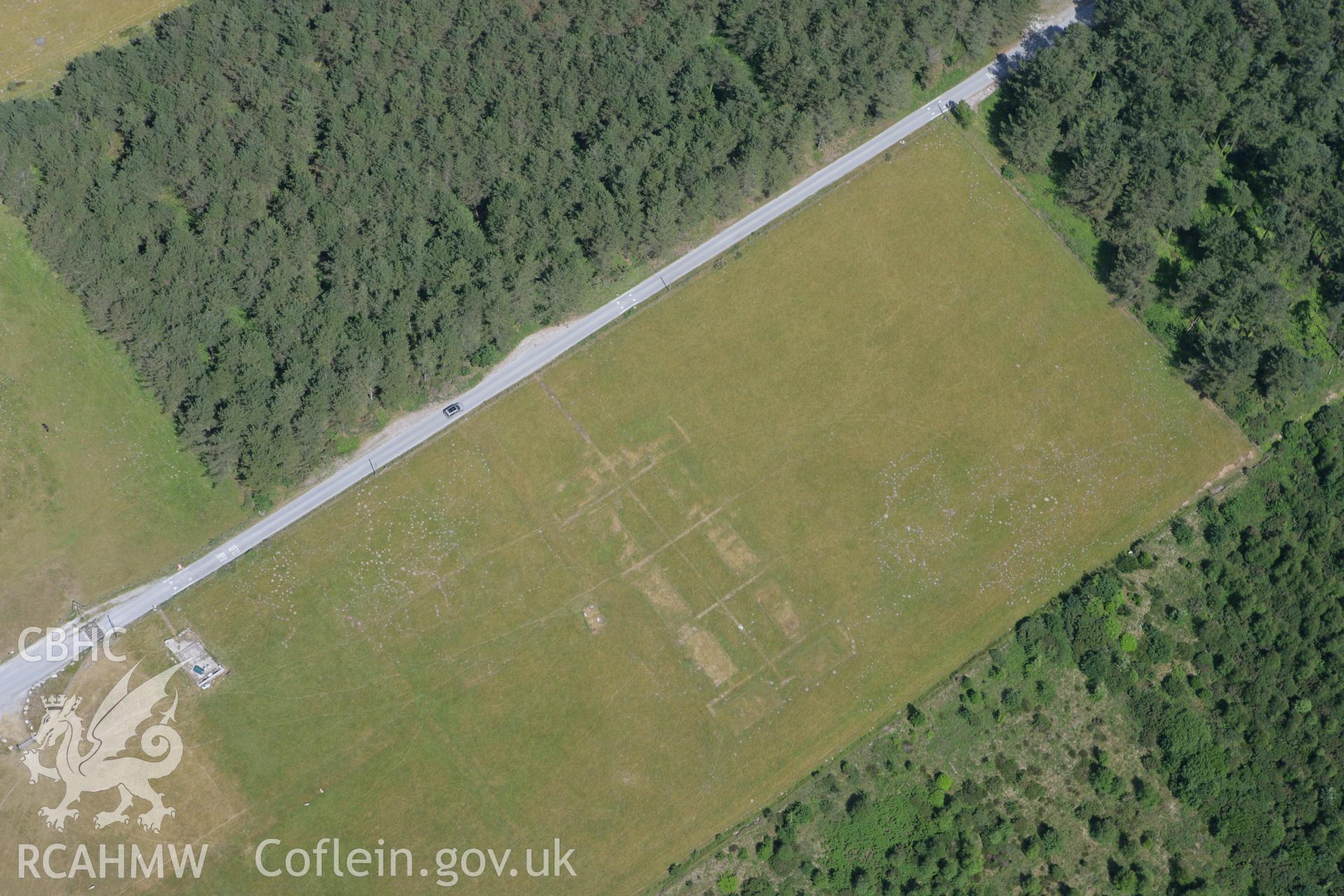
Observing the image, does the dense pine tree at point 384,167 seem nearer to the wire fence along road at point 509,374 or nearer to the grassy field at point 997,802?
the wire fence along road at point 509,374

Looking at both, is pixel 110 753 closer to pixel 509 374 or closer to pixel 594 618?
pixel 594 618

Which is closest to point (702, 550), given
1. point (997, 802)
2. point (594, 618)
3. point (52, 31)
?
point (594, 618)

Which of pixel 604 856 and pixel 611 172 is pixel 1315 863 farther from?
pixel 611 172

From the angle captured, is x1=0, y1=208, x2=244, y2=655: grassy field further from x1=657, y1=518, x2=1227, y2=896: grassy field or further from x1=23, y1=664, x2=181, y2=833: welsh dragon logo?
x1=657, y1=518, x2=1227, y2=896: grassy field

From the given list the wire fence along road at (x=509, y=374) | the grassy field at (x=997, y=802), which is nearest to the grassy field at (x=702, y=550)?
the wire fence along road at (x=509, y=374)

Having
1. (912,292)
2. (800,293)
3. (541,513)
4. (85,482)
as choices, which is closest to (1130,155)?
(912,292)

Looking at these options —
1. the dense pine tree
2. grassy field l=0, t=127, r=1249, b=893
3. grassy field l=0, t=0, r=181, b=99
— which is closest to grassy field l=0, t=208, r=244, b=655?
the dense pine tree

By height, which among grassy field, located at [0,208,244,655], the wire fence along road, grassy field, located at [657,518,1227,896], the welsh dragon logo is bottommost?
grassy field, located at [657,518,1227,896]
